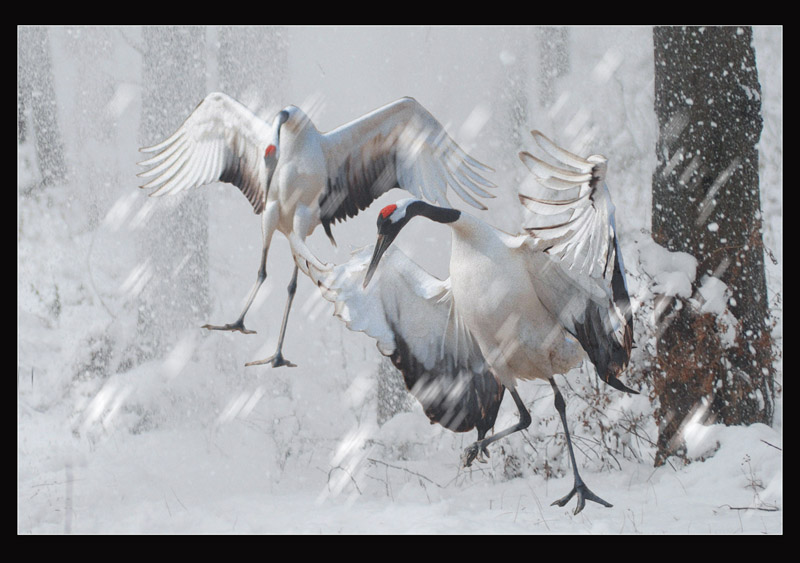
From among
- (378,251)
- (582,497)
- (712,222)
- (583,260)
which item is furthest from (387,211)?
(712,222)

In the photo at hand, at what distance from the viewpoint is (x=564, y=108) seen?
4.72m

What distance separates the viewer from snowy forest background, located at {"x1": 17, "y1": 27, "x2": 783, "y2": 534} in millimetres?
2729

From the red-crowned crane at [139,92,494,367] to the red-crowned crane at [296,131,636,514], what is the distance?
0.78 feet

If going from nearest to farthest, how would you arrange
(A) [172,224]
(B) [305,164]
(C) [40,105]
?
(B) [305,164]
(A) [172,224]
(C) [40,105]

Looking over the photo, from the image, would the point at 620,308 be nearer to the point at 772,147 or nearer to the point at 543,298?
the point at 543,298

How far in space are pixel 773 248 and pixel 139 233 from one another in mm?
3322

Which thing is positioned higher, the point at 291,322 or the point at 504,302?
the point at 504,302

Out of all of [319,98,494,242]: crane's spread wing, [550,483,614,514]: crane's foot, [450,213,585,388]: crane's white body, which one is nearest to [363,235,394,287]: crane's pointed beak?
[450,213,585,388]: crane's white body

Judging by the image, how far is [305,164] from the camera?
2.54 meters

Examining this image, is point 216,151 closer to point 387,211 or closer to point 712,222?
point 387,211

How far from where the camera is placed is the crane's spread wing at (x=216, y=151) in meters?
2.62

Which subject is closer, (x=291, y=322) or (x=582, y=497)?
(x=582, y=497)

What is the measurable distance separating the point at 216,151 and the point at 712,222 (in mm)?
1769

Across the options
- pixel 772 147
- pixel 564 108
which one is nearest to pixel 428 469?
pixel 564 108
